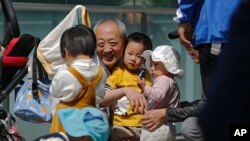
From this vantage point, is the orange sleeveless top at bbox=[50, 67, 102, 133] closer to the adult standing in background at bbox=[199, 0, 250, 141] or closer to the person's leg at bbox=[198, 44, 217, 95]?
the person's leg at bbox=[198, 44, 217, 95]

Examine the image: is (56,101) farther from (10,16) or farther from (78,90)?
(10,16)

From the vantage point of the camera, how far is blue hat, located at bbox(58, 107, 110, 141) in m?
3.27

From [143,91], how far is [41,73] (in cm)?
66

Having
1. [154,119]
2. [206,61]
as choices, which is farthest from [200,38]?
[154,119]

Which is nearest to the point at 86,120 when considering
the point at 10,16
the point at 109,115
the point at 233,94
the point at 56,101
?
the point at 56,101

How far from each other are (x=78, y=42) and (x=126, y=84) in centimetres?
62

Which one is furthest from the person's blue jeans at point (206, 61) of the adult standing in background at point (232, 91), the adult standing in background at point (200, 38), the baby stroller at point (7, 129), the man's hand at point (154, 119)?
the adult standing in background at point (232, 91)

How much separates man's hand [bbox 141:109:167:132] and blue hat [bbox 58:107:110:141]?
442mm

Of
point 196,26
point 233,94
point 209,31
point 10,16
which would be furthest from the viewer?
point 10,16

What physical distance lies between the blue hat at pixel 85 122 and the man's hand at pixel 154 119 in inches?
17.4

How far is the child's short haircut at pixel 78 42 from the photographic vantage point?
3480 millimetres

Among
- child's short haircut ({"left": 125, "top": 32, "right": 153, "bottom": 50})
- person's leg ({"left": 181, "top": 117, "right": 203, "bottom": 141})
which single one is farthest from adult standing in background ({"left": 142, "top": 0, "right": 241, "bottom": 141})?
child's short haircut ({"left": 125, "top": 32, "right": 153, "bottom": 50})

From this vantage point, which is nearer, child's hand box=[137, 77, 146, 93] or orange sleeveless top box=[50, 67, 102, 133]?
orange sleeveless top box=[50, 67, 102, 133]

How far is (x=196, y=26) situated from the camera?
3.51m
